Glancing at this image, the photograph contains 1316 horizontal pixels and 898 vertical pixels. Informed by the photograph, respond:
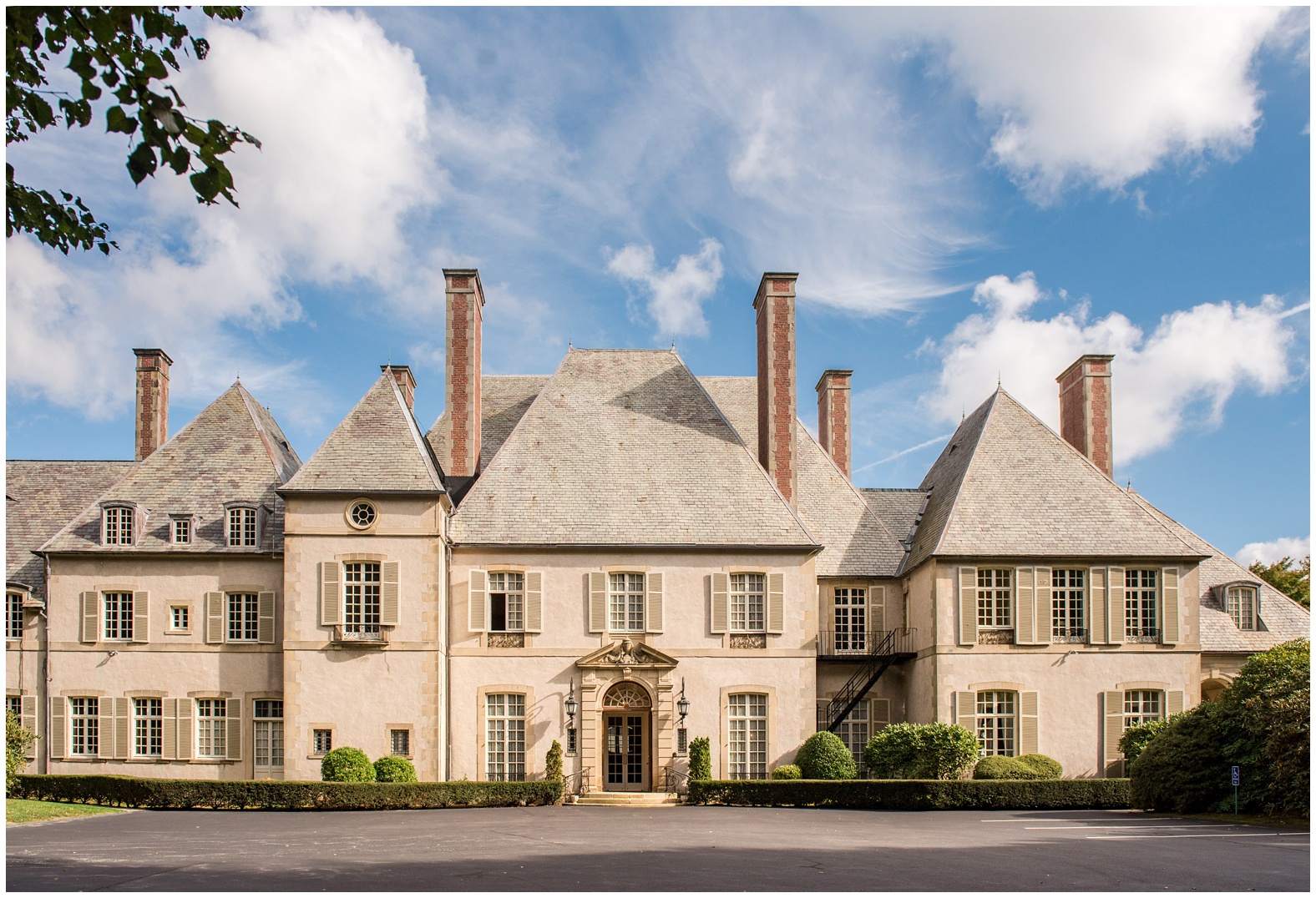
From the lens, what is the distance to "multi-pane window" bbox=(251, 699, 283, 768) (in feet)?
91.8

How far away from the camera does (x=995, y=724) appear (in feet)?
92.8

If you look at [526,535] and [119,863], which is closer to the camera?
[119,863]

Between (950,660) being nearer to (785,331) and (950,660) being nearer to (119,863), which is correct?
(785,331)

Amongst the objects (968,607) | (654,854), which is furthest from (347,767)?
(968,607)

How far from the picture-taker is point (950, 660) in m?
28.2

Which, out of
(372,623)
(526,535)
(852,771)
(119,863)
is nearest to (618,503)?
(526,535)

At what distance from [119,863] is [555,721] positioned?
14.6m

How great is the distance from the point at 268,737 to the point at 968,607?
1710 cm

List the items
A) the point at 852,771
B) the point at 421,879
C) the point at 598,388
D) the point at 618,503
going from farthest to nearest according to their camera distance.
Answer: the point at 598,388, the point at 618,503, the point at 852,771, the point at 421,879

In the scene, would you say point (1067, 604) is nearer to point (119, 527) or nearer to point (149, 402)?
point (119, 527)

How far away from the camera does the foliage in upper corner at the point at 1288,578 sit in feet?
144

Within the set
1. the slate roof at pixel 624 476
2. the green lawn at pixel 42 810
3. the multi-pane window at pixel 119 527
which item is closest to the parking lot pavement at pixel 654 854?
the green lawn at pixel 42 810

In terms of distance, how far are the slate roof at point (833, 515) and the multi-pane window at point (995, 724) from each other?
4322 millimetres

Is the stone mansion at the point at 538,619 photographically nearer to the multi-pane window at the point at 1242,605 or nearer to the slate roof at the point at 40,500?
the slate roof at the point at 40,500
